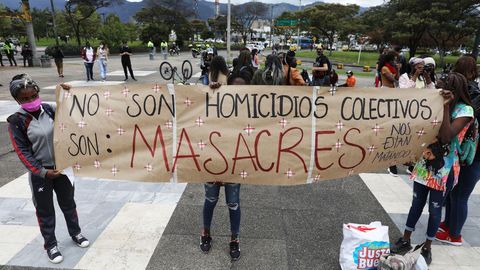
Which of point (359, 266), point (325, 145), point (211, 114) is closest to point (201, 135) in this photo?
point (211, 114)

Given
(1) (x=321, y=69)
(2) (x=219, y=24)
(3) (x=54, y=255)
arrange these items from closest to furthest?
(3) (x=54, y=255) < (1) (x=321, y=69) < (2) (x=219, y=24)

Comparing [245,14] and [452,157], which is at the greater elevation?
[245,14]

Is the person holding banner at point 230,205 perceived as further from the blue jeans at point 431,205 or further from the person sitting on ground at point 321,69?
the person sitting on ground at point 321,69

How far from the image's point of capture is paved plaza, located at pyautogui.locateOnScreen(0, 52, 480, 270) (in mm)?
3248

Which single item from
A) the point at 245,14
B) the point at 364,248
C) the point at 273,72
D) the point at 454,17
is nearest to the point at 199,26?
the point at 245,14

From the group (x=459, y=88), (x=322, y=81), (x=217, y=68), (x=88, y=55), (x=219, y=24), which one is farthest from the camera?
(x=219, y=24)

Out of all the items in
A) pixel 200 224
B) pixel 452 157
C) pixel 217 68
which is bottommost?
pixel 200 224

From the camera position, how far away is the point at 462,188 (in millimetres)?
3301

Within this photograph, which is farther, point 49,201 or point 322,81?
point 322,81

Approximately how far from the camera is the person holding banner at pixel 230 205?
314 centimetres

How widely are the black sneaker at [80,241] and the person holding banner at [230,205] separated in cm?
110

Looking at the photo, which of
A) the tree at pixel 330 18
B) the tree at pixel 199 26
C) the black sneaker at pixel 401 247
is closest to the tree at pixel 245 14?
the tree at pixel 199 26

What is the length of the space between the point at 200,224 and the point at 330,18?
170 ft

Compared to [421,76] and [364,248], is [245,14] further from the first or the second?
[364,248]
